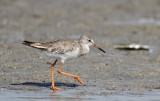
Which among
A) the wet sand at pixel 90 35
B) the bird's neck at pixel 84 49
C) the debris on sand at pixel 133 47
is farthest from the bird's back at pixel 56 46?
the debris on sand at pixel 133 47

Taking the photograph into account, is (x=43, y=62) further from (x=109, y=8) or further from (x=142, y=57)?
(x=109, y=8)

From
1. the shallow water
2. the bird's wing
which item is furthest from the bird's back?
the shallow water

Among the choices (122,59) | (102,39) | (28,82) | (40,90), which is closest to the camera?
(40,90)

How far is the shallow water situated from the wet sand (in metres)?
Result: 0.26

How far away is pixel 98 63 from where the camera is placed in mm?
10898

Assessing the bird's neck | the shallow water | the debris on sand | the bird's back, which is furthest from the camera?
the debris on sand

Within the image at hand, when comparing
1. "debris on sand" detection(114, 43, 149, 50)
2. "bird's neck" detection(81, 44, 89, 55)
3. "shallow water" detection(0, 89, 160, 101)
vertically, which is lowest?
"shallow water" detection(0, 89, 160, 101)

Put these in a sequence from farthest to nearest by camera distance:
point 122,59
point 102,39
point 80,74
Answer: point 102,39 → point 122,59 → point 80,74

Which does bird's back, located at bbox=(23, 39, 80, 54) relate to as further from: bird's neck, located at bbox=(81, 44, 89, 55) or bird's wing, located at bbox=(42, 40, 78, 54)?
bird's neck, located at bbox=(81, 44, 89, 55)

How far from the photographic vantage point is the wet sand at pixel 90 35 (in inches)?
354

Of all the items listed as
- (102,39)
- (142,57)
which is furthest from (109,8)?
(142,57)

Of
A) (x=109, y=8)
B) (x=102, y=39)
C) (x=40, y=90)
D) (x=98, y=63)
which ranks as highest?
(x=109, y=8)

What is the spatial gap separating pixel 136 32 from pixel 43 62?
563cm

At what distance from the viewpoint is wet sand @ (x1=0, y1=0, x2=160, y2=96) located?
899cm
